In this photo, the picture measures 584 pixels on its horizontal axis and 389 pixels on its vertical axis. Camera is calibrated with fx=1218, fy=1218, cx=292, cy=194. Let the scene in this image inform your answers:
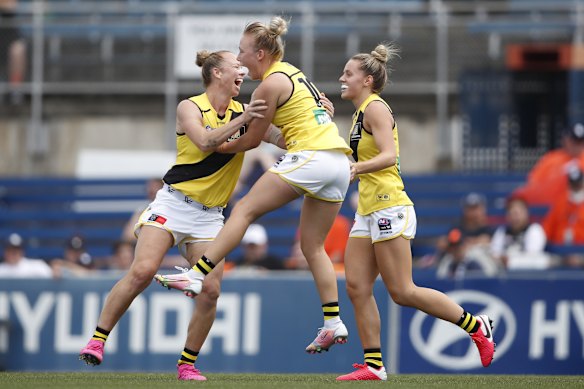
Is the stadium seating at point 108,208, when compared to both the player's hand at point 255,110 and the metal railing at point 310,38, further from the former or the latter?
the player's hand at point 255,110

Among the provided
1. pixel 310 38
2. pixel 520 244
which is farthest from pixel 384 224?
pixel 310 38

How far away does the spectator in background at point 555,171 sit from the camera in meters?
13.3

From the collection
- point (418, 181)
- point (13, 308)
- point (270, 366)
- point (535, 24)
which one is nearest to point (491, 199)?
point (418, 181)

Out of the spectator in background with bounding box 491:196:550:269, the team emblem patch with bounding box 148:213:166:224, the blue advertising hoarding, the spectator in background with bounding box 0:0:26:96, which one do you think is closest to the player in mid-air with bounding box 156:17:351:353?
the team emblem patch with bounding box 148:213:166:224

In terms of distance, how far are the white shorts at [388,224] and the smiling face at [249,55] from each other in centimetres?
122

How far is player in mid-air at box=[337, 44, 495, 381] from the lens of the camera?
26.4ft

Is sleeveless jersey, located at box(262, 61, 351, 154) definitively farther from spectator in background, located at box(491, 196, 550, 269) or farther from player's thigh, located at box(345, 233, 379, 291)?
spectator in background, located at box(491, 196, 550, 269)

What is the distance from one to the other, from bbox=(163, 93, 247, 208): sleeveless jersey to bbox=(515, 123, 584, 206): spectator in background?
5865mm

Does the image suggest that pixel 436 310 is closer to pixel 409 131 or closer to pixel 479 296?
pixel 479 296

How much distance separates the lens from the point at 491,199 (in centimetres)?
1448

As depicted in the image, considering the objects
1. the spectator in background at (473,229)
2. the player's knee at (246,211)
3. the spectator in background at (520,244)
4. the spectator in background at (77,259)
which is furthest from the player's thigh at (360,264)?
the spectator in background at (77,259)

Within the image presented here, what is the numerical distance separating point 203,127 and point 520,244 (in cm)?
502

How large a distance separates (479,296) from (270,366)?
2.08 meters

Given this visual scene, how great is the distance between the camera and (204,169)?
821cm
